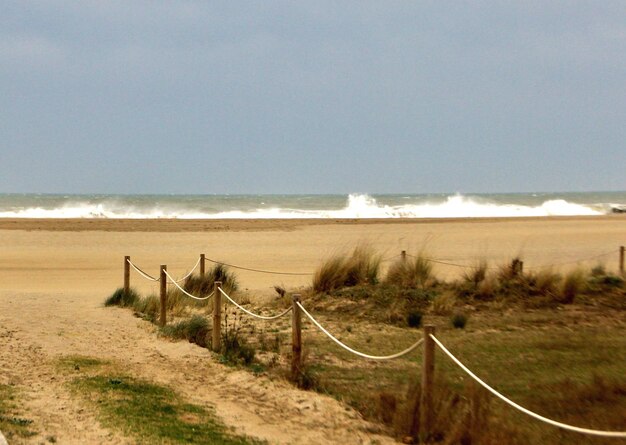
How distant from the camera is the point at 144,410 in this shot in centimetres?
718

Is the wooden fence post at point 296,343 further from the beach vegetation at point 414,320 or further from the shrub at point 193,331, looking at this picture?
the beach vegetation at point 414,320

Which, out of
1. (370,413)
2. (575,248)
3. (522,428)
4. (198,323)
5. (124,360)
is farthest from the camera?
(575,248)

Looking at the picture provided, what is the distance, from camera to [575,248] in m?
29.2

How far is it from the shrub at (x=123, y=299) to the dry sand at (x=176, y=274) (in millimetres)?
380

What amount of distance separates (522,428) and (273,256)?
66.8 feet

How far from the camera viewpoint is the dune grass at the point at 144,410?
6.43 metres

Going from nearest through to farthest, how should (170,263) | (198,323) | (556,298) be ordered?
(198,323) → (556,298) → (170,263)


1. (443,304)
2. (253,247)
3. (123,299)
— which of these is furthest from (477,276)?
(253,247)

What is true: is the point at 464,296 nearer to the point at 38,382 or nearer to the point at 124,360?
the point at 124,360

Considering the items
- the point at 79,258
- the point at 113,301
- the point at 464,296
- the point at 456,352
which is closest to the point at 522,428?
the point at 456,352

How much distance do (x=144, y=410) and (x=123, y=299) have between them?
8.65 m

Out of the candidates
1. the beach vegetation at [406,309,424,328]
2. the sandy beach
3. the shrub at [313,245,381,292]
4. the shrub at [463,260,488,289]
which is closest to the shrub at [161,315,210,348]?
the beach vegetation at [406,309,424,328]

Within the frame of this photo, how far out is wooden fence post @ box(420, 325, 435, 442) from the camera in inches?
258

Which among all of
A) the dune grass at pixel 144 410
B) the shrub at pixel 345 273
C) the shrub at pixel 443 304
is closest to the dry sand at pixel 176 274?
the dune grass at pixel 144 410
